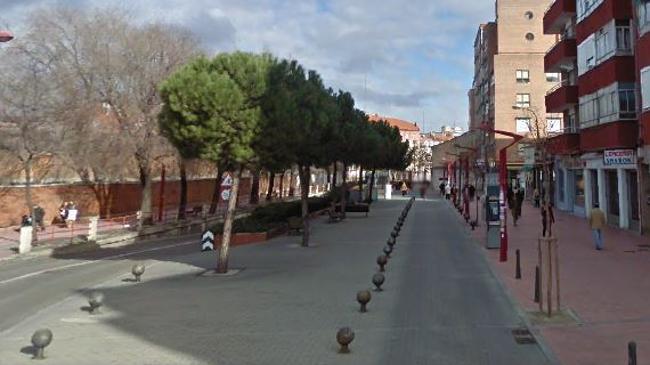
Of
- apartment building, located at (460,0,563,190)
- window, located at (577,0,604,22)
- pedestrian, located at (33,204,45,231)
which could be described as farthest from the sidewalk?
apartment building, located at (460,0,563,190)

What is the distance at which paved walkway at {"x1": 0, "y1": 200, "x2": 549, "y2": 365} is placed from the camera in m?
9.48

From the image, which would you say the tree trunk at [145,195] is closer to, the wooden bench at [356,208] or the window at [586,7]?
the wooden bench at [356,208]

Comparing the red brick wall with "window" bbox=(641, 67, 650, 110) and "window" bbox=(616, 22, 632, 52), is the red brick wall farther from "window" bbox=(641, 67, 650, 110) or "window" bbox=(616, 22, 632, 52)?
"window" bbox=(641, 67, 650, 110)

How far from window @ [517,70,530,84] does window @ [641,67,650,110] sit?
56496mm

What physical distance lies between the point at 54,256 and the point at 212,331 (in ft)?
61.6

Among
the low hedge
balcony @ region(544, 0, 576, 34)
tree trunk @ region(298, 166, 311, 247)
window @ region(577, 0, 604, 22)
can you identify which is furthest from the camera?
balcony @ region(544, 0, 576, 34)

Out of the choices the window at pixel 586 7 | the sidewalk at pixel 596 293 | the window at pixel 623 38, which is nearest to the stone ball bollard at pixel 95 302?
the sidewalk at pixel 596 293

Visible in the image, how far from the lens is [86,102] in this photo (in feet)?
109

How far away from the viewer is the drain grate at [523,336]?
1002 cm

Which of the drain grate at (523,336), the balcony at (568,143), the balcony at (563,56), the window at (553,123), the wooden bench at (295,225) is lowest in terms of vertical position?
the drain grate at (523,336)

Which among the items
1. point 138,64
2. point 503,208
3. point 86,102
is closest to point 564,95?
point 503,208

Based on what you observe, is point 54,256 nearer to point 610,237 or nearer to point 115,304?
point 115,304

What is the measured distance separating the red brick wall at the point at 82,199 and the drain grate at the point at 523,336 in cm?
3513

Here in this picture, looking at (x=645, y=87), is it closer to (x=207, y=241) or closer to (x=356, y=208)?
(x=207, y=241)
